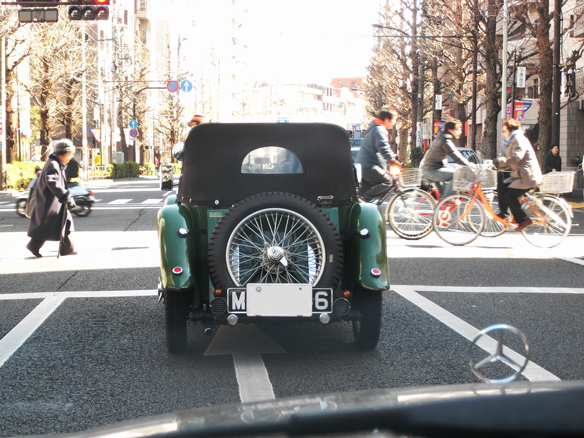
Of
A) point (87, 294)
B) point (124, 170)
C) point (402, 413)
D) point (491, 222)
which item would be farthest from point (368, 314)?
point (124, 170)

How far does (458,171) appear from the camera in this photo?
10.9 m

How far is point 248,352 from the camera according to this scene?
16.1 ft

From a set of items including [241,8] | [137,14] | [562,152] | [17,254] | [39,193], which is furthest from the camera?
[241,8]

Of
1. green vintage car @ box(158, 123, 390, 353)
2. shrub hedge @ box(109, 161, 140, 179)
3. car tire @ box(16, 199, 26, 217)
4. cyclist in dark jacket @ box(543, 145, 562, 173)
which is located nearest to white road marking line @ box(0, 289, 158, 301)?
green vintage car @ box(158, 123, 390, 353)

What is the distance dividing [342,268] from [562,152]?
3282 cm

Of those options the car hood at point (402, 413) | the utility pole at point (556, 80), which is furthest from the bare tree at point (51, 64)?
the car hood at point (402, 413)

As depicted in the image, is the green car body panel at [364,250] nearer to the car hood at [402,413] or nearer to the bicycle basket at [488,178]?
the car hood at [402,413]

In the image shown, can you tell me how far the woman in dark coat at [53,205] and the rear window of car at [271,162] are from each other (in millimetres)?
4823

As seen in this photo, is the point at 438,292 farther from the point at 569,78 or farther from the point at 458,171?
the point at 569,78

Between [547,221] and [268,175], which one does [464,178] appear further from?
[268,175]

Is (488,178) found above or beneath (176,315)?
above

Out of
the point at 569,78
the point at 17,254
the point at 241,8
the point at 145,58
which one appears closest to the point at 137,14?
the point at 145,58

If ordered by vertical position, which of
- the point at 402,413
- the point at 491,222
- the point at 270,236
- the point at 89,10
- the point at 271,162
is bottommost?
the point at 491,222

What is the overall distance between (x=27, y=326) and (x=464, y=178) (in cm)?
697
